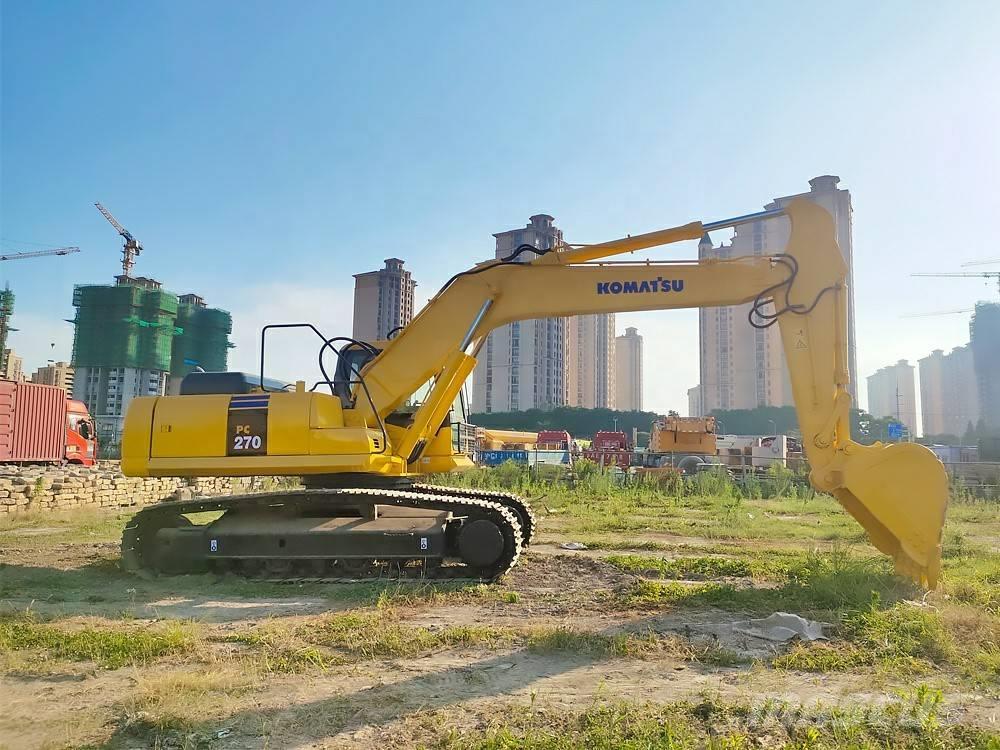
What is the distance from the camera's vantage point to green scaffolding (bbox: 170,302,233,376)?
9794cm

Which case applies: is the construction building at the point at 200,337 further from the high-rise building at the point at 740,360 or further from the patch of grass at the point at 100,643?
the patch of grass at the point at 100,643

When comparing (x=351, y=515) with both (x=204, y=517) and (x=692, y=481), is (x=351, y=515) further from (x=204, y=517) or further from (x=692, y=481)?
(x=692, y=481)

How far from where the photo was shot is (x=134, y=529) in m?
8.52

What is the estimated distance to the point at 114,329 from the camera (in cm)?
8619

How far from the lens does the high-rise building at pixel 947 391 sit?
99812 millimetres

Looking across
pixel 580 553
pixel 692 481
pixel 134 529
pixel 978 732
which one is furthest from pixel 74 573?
pixel 692 481

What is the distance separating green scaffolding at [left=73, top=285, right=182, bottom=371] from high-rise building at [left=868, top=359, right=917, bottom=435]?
377ft

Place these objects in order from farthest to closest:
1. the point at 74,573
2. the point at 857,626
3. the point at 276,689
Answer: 1. the point at 74,573
2. the point at 857,626
3. the point at 276,689

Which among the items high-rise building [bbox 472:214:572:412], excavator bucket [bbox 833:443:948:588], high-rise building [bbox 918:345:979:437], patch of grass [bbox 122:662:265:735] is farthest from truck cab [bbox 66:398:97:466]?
high-rise building [bbox 918:345:979:437]

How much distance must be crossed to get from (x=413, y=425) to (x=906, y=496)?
543 cm

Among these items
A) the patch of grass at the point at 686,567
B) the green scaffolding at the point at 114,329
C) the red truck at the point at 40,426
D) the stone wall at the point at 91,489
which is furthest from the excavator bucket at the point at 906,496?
the green scaffolding at the point at 114,329

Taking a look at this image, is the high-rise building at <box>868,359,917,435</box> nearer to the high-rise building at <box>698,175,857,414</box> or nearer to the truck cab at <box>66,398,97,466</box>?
the high-rise building at <box>698,175,857,414</box>

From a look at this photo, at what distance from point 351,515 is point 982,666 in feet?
20.5

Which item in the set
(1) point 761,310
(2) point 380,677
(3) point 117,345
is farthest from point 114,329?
(2) point 380,677
